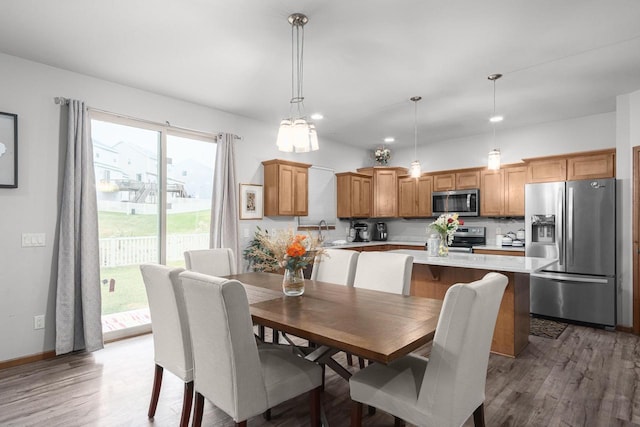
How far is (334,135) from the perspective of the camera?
19.0ft

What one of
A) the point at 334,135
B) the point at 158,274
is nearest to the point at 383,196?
the point at 334,135

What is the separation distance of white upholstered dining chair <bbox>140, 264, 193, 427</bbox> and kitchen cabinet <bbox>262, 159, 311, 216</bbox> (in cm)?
290

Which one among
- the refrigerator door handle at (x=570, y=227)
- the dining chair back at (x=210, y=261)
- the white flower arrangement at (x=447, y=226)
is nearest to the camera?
the dining chair back at (x=210, y=261)

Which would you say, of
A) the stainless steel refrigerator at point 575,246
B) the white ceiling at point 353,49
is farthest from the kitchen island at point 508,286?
the white ceiling at point 353,49

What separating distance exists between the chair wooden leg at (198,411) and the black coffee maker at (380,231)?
17.3 ft

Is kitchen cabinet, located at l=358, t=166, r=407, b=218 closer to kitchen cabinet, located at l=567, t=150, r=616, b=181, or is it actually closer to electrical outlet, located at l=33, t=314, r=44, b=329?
kitchen cabinet, located at l=567, t=150, r=616, b=181

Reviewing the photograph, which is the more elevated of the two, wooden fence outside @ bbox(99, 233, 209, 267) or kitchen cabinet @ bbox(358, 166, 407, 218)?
kitchen cabinet @ bbox(358, 166, 407, 218)

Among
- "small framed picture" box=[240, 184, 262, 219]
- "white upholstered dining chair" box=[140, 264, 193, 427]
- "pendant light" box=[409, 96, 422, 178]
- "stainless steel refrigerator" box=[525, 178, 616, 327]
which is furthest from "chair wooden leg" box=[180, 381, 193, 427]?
"stainless steel refrigerator" box=[525, 178, 616, 327]

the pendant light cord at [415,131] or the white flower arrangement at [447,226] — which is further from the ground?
the pendant light cord at [415,131]

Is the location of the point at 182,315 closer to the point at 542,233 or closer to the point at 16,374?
the point at 16,374

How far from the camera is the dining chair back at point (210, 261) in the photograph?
298cm

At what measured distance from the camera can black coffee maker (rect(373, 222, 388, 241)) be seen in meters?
6.73

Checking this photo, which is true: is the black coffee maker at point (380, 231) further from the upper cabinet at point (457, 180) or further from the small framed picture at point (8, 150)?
the small framed picture at point (8, 150)

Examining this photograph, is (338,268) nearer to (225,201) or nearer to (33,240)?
(225,201)
